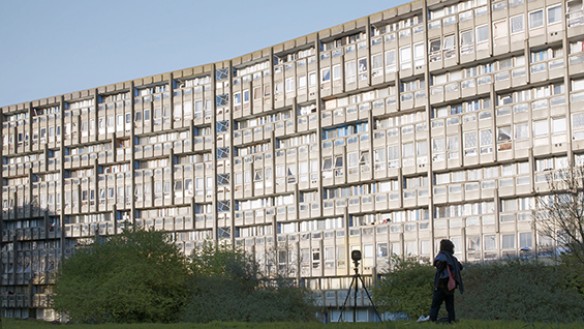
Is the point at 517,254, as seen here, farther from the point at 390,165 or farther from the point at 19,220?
the point at 19,220

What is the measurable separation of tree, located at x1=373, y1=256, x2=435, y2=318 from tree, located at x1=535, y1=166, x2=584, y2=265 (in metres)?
7.66

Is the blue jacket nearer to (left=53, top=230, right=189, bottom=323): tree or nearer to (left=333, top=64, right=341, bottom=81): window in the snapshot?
(left=53, top=230, right=189, bottom=323): tree

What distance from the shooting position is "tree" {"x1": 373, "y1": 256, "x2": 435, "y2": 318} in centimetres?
6175

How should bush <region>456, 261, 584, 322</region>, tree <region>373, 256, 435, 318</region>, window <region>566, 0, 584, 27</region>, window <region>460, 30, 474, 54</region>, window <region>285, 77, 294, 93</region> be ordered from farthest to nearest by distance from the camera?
window <region>285, 77, 294, 93</region> → window <region>460, 30, 474, 54</region> → window <region>566, 0, 584, 27</region> → tree <region>373, 256, 435, 318</region> → bush <region>456, 261, 584, 322</region>

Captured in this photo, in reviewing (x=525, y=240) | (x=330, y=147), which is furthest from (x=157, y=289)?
(x=330, y=147)

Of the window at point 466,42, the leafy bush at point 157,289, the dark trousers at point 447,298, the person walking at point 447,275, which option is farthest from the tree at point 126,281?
the person walking at point 447,275

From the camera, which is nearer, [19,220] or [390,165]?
[390,165]

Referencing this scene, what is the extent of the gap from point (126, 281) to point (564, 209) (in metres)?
23.8

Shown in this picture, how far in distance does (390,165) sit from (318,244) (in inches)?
379

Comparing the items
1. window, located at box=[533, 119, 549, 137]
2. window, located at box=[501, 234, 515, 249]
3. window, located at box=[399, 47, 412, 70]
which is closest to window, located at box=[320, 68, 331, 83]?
window, located at box=[399, 47, 412, 70]

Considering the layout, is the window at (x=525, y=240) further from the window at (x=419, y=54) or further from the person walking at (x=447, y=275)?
the person walking at (x=447, y=275)

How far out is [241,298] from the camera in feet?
187

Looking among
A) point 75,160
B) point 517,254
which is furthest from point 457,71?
point 75,160

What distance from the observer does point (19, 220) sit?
11212 cm
